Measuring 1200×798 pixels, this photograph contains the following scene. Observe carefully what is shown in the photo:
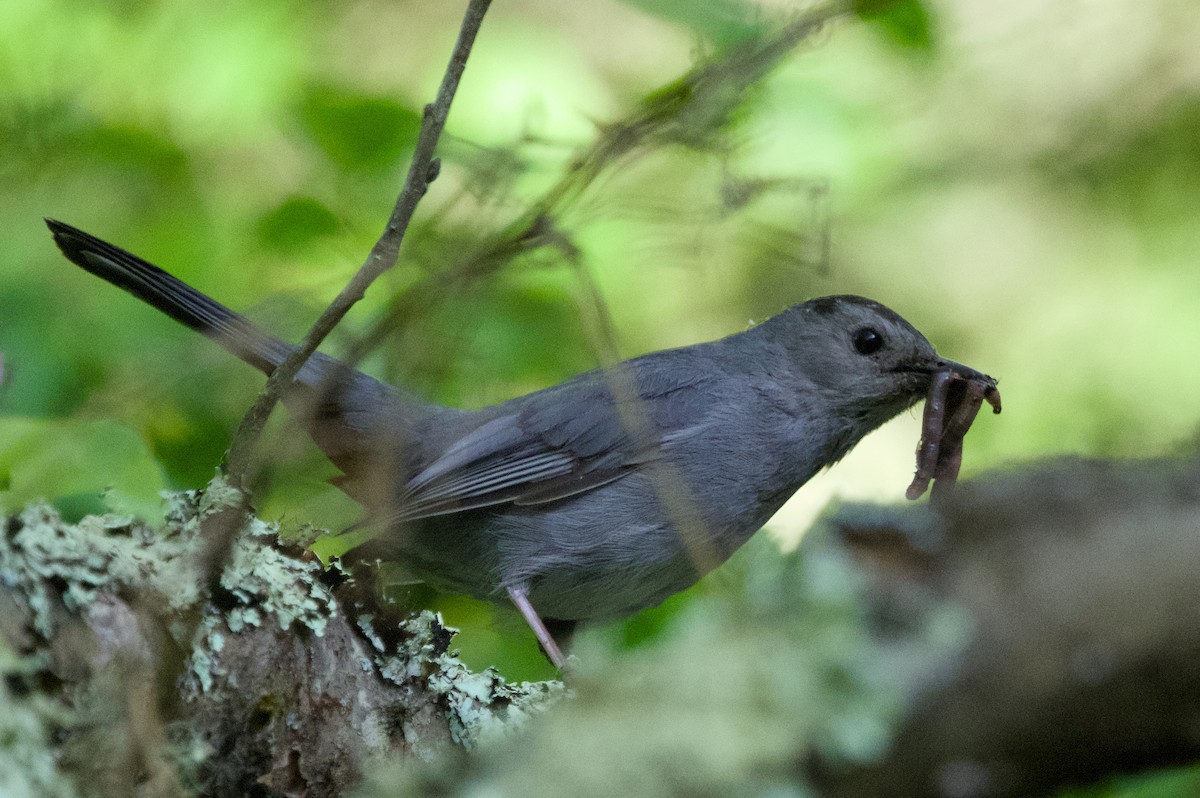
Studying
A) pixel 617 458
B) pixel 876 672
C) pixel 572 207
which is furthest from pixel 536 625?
pixel 876 672

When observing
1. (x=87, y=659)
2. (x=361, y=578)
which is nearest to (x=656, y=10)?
(x=361, y=578)

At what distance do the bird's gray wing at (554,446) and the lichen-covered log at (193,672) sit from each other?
732 millimetres

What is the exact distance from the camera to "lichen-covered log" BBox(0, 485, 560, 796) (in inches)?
56.5

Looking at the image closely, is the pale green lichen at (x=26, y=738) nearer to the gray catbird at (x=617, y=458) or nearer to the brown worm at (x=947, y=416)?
the gray catbird at (x=617, y=458)

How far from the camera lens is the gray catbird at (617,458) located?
2986 millimetres

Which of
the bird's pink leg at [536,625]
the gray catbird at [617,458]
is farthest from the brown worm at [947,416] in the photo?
the bird's pink leg at [536,625]

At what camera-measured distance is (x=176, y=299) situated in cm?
262

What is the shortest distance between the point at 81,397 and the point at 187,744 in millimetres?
871

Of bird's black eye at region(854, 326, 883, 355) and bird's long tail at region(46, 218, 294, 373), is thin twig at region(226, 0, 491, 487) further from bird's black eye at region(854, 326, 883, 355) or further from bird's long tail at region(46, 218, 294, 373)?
bird's black eye at region(854, 326, 883, 355)

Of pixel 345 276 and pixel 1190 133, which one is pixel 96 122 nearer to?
pixel 345 276

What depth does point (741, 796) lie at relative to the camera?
1052 mm

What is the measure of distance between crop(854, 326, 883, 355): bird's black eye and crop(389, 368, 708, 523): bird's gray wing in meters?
0.53

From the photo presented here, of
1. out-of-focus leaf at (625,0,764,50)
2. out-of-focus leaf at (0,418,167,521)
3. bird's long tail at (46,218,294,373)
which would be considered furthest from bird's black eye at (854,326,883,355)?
out-of-focus leaf at (0,418,167,521)

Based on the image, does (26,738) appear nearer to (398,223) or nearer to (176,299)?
(398,223)
